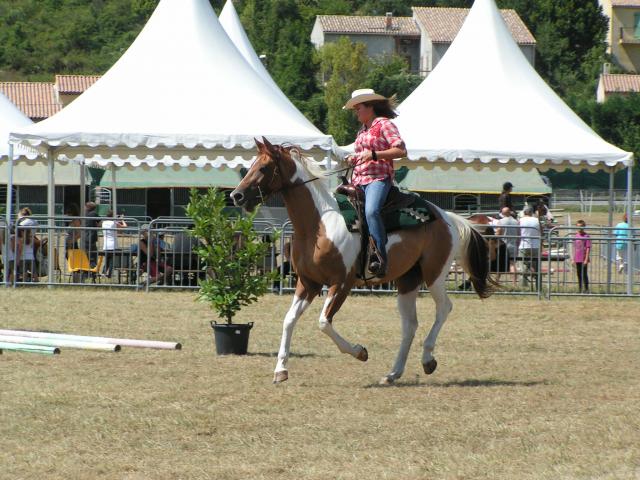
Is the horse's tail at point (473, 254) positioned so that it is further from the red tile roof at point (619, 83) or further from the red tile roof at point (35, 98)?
the red tile roof at point (619, 83)

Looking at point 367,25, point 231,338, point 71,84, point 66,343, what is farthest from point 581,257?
point 367,25

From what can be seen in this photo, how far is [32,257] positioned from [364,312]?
6231mm

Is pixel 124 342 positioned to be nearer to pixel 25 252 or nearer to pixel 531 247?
pixel 25 252

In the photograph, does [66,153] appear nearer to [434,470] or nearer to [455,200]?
[434,470]

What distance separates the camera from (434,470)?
6.53 m

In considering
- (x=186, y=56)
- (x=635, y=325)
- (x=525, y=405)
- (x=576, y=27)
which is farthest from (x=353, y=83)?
(x=525, y=405)

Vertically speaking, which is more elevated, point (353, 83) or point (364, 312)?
point (353, 83)

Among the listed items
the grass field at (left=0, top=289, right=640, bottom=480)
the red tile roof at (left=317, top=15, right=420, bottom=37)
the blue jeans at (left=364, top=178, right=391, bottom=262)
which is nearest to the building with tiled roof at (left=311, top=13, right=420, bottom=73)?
the red tile roof at (left=317, top=15, right=420, bottom=37)

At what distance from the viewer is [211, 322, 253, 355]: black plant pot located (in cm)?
1142

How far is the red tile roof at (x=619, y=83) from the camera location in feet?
269

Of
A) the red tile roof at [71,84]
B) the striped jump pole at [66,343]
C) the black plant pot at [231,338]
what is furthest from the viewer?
the red tile roof at [71,84]

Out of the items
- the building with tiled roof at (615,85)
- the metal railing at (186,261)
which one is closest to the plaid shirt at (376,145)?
the metal railing at (186,261)

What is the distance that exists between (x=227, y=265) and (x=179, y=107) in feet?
28.4

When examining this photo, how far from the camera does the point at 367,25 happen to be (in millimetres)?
103688
